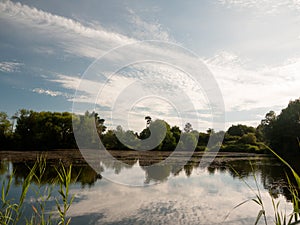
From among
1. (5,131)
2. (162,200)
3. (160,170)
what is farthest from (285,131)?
(5,131)

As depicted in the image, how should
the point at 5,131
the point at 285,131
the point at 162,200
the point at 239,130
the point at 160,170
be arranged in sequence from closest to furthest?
the point at 162,200 < the point at 160,170 < the point at 285,131 < the point at 5,131 < the point at 239,130

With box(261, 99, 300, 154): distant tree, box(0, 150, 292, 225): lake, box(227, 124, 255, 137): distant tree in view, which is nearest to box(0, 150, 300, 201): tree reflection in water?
box(0, 150, 292, 225): lake

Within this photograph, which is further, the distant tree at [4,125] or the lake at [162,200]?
the distant tree at [4,125]

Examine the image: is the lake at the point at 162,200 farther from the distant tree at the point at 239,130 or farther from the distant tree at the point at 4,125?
the distant tree at the point at 239,130

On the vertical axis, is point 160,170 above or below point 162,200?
above

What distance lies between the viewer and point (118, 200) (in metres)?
7.46

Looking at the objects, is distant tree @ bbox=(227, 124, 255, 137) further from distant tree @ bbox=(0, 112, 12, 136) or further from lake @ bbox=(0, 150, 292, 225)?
lake @ bbox=(0, 150, 292, 225)

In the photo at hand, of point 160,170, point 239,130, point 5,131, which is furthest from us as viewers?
point 239,130

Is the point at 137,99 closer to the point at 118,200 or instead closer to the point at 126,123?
the point at 126,123

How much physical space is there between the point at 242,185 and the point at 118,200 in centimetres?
504

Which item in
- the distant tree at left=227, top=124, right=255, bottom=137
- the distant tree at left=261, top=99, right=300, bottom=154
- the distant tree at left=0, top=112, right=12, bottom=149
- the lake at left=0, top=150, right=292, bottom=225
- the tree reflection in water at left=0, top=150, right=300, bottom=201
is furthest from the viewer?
the distant tree at left=227, top=124, right=255, bottom=137

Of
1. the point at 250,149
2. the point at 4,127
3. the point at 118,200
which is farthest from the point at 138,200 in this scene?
the point at 4,127

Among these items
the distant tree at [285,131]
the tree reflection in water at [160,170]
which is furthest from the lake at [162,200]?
the distant tree at [285,131]

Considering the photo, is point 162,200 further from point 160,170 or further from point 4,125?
point 4,125
